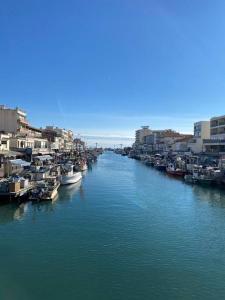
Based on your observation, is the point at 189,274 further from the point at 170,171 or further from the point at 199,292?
the point at 170,171

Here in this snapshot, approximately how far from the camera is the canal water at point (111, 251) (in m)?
17.9

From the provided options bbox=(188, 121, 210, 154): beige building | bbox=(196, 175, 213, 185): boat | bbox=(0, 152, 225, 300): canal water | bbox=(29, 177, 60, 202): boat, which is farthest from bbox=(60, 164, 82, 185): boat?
bbox=(188, 121, 210, 154): beige building

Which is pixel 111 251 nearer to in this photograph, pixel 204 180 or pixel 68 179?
pixel 68 179

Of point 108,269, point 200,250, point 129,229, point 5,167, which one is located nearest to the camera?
point 108,269

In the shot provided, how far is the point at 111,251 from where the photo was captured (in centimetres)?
2305

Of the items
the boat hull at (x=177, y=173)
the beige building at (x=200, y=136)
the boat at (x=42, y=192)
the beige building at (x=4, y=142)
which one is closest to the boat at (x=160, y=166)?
the beige building at (x=200, y=136)

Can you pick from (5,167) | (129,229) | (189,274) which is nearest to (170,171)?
(5,167)

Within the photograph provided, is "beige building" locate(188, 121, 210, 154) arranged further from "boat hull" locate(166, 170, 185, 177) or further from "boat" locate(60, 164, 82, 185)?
"boat" locate(60, 164, 82, 185)

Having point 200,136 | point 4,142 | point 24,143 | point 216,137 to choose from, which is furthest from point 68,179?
point 200,136

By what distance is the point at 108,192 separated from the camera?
48594 mm

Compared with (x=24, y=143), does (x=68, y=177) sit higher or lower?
lower

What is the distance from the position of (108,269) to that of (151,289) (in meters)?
3.02

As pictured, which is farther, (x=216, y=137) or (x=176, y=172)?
(x=216, y=137)

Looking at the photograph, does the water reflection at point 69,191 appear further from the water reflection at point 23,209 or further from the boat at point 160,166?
the boat at point 160,166
